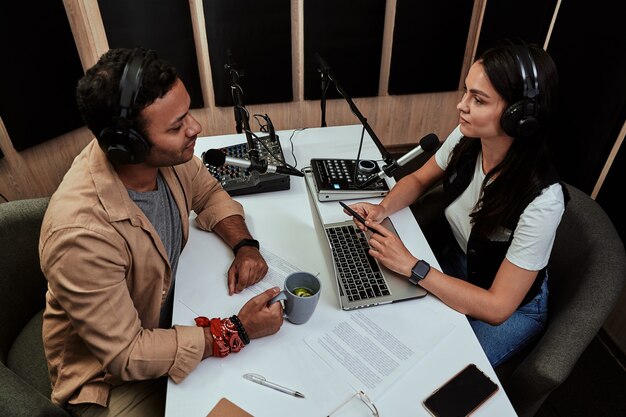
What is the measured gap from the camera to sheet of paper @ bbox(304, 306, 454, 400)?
921 millimetres

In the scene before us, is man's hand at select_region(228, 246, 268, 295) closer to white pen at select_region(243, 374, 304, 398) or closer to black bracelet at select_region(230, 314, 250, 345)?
black bracelet at select_region(230, 314, 250, 345)

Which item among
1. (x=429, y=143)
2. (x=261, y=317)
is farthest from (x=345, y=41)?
(x=261, y=317)

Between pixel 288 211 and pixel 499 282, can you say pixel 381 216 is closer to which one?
pixel 288 211

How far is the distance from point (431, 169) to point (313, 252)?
0.63 meters

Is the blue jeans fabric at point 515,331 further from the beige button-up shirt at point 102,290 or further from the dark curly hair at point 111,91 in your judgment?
the dark curly hair at point 111,91

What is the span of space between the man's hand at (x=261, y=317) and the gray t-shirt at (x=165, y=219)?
34cm

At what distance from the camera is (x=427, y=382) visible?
911mm

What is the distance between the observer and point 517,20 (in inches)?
90.0

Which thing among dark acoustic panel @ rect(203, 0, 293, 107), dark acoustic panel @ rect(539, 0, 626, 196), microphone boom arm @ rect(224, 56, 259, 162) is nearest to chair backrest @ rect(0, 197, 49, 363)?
microphone boom arm @ rect(224, 56, 259, 162)

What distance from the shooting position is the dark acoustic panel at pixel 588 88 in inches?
64.6

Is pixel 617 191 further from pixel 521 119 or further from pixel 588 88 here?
pixel 521 119

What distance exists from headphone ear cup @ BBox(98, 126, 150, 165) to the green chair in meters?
0.58

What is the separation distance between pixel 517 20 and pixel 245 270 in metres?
2.16

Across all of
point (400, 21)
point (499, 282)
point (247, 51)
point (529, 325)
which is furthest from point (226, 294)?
point (400, 21)
